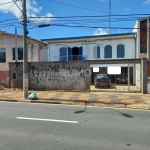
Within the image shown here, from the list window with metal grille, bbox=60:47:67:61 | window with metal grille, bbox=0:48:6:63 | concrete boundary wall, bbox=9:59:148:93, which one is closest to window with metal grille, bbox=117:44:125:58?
window with metal grille, bbox=60:47:67:61

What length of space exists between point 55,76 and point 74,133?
436 inches

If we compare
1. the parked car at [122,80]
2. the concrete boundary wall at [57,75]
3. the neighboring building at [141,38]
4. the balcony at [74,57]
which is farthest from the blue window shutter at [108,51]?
the concrete boundary wall at [57,75]

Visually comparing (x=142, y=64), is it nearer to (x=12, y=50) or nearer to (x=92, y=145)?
(x=92, y=145)

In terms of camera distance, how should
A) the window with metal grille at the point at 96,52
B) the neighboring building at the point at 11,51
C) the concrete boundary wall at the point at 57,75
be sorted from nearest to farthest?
the concrete boundary wall at the point at 57,75, the neighboring building at the point at 11,51, the window with metal grille at the point at 96,52

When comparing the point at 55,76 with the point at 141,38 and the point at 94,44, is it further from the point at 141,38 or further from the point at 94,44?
the point at 141,38

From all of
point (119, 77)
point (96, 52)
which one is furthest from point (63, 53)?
point (119, 77)

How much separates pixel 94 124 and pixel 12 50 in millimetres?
16873

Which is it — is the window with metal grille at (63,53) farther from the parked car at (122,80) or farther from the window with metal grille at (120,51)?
the parked car at (122,80)

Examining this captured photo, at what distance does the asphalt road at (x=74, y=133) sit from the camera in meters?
4.33

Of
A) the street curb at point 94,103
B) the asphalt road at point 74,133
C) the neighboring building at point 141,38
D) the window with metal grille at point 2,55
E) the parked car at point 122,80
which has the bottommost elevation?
the asphalt road at point 74,133

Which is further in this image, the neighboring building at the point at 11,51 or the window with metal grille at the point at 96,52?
the window with metal grille at the point at 96,52

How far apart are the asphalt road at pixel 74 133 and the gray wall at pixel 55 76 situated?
27.0 feet

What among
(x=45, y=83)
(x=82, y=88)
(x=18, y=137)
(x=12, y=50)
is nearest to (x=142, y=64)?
(x=82, y=88)

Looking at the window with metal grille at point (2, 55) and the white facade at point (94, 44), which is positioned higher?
the white facade at point (94, 44)
